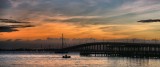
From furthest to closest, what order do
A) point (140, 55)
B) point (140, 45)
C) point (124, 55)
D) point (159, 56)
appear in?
point (140, 45) → point (124, 55) → point (140, 55) → point (159, 56)

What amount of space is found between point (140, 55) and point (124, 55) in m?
15.2

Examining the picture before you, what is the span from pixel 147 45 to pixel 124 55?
15963mm

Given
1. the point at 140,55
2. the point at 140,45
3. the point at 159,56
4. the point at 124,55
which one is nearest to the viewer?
the point at 159,56

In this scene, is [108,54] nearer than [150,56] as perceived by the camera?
No

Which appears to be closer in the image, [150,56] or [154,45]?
[150,56]

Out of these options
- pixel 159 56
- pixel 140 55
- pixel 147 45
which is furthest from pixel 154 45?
pixel 159 56

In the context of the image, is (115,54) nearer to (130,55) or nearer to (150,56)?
(130,55)

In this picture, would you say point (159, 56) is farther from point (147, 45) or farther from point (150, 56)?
point (147, 45)

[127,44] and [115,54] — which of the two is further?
[127,44]

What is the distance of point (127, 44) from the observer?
19750cm

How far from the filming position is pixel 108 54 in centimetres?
19262

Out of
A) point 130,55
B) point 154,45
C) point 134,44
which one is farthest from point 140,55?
point 134,44

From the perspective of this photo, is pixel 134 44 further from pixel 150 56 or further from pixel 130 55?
pixel 150 56

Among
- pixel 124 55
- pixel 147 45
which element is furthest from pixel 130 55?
pixel 147 45
